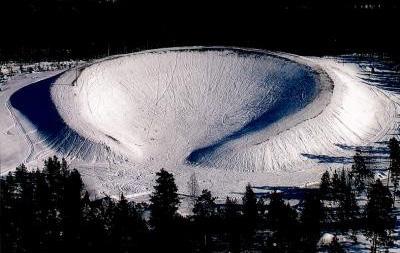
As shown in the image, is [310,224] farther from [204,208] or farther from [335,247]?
[204,208]

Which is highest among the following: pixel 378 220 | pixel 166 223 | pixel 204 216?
pixel 378 220

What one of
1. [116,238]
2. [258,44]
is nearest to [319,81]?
[258,44]

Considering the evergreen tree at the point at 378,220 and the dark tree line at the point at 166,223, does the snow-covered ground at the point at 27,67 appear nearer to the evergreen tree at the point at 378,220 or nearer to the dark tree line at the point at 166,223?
the dark tree line at the point at 166,223

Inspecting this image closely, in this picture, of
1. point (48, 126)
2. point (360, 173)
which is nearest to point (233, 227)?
point (360, 173)

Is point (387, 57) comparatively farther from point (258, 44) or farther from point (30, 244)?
point (30, 244)

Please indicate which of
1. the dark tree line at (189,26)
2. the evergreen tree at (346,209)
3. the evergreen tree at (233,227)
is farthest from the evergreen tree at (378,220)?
the dark tree line at (189,26)

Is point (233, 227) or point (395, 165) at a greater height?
point (395, 165)
